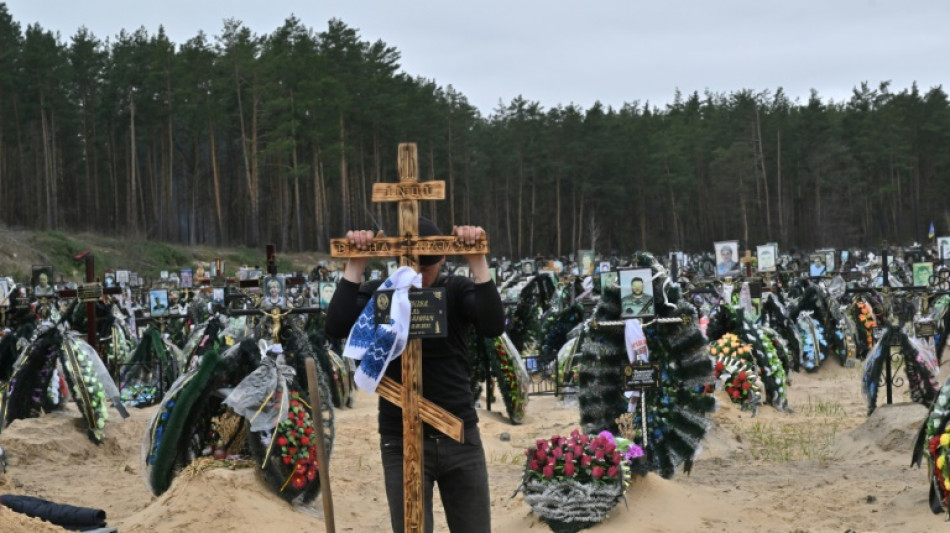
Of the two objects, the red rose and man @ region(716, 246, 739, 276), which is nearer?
the red rose

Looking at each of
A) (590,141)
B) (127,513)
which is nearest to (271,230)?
(590,141)

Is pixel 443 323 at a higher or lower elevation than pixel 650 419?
higher

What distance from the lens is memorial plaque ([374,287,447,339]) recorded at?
479cm

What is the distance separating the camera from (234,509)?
8.19 metres

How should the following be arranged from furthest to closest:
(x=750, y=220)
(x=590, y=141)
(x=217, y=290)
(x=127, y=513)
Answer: (x=750, y=220), (x=590, y=141), (x=217, y=290), (x=127, y=513)

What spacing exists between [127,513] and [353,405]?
7.60 m

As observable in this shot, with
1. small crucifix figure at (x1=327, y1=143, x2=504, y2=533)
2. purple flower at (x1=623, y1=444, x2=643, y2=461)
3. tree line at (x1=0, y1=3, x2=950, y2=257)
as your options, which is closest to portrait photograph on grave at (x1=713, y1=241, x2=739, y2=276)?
purple flower at (x1=623, y1=444, x2=643, y2=461)

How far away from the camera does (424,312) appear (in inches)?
189

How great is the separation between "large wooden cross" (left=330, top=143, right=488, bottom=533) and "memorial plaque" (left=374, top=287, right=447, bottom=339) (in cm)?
7

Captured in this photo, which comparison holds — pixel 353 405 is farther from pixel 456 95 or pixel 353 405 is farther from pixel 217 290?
pixel 456 95

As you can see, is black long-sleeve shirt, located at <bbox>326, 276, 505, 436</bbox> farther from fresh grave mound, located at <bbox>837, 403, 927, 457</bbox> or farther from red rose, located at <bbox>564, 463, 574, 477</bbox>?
fresh grave mound, located at <bbox>837, 403, 927, 457</bbox>

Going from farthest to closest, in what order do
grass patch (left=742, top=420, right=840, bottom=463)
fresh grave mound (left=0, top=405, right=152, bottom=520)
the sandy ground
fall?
grass patch (left=742, top=420, right=840, bottom=463), fresh grave mound (left=0, top=405, right=152, bottom=520), the sandy ground

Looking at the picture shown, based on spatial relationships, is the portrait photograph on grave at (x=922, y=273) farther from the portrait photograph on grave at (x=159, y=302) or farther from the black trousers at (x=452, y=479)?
the black trousers at (x=452, y=479)

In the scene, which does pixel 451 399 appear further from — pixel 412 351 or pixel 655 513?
pixel 655 513
